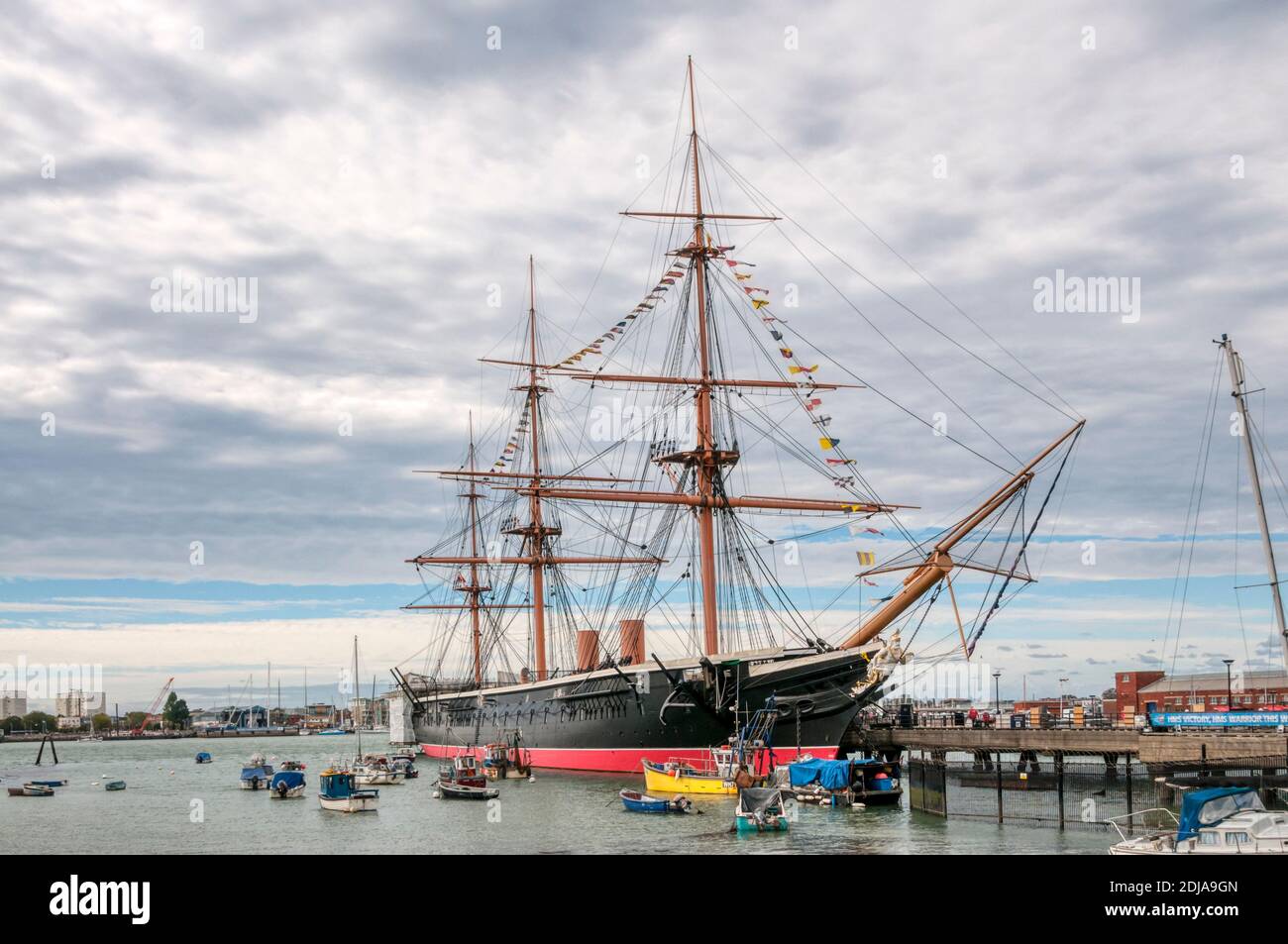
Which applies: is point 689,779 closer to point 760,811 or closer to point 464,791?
point 464,791

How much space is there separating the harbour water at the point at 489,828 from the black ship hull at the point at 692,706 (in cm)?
251

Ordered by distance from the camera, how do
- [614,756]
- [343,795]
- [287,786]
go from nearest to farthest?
[343,795]
[287,786]
[614,756]

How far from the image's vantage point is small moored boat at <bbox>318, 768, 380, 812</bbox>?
55531mm

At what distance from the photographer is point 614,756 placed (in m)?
69.1

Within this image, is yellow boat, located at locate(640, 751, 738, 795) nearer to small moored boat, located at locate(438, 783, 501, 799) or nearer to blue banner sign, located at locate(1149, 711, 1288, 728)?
small moored boat, located at locate(438, 783, 501, 799)

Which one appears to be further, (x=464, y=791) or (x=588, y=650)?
(x=588, y=650)

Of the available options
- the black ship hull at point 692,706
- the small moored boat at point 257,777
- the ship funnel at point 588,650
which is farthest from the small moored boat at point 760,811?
the small moored boat at point 257,777

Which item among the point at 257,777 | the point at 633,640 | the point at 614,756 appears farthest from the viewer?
the point at 257,777

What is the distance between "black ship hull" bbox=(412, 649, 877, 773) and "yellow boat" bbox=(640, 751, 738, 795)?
15.7 feet

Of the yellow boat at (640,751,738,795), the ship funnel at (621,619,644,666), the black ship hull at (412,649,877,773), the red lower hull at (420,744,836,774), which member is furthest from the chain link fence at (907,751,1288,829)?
the ship funnel at (621,619,644,666)

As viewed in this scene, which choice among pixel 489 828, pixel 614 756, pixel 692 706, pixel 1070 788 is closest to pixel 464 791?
pixel 614 756

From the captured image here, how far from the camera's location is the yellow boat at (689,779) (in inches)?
2147

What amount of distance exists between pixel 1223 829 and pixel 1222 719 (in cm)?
2704
